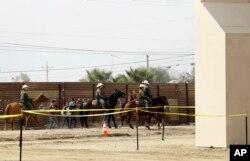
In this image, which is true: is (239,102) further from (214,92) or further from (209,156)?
(209,156)

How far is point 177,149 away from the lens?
68.1 feet

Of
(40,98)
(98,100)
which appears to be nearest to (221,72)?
(98,100)

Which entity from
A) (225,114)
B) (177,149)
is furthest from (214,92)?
(177,149)

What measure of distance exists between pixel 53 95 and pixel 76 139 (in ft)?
47.3

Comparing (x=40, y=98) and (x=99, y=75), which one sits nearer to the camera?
(x=40, y=98)

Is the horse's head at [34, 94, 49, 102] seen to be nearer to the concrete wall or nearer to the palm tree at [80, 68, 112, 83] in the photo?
the concrete wall

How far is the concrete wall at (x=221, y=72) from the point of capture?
20.6 metres

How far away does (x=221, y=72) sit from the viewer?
67.8 feet

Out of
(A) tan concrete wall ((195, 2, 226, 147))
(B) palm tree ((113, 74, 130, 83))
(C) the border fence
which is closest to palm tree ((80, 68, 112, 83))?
(B) palm tree ((113, 74, 130, 83))

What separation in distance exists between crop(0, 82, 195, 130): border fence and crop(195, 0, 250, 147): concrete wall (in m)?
19.7

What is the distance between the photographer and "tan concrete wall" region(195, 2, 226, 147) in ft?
68.0

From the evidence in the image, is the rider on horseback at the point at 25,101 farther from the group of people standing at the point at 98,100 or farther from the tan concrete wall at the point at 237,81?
the tan concrete wall at the point at 237,81

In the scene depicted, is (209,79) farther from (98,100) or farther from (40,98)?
(40,98)

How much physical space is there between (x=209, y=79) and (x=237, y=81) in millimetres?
946
